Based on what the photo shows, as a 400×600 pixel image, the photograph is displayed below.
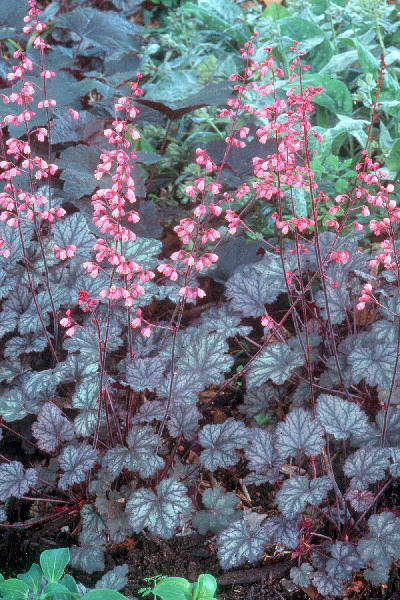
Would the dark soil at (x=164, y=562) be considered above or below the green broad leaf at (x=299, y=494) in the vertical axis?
below

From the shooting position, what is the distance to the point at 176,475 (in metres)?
2.21

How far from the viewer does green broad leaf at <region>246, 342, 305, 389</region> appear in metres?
2.22

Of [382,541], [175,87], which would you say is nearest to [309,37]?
[175,87]

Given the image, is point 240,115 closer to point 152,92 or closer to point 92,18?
point 152,92

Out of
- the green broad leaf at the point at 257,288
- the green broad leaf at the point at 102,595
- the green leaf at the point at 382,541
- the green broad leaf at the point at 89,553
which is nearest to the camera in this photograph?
the green broad leaf at the point at 102,595

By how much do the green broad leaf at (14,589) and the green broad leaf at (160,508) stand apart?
1.26 ft

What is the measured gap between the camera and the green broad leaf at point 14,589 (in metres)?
1.67

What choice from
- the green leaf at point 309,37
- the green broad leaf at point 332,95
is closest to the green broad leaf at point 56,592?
the green broad leaf at point 332,95

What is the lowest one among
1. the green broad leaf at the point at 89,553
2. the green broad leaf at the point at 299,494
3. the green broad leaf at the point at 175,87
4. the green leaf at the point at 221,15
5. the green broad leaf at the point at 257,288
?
the green broad leaf at the point at 89,553

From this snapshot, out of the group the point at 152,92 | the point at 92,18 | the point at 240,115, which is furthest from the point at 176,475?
the point at 92,18

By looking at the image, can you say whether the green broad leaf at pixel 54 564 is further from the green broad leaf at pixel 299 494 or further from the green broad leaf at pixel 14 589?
the green broad leaf at pixel 299 494

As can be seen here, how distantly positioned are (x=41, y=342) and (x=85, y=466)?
612 mm

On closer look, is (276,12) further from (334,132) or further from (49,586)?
(49,586)

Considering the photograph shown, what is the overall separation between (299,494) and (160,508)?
0.44 metres
